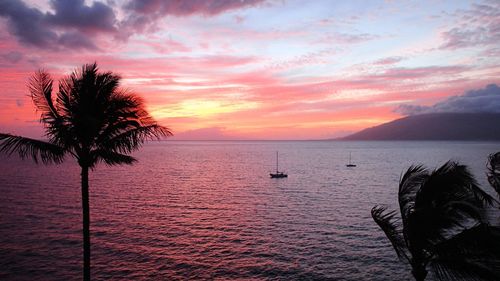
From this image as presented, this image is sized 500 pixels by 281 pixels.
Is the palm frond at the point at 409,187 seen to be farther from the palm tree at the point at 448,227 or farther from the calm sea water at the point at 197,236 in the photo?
the calm sea water at the point at 197,236

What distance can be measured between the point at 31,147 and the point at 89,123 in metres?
2.10

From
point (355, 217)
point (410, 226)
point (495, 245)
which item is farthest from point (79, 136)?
point (355, 217)

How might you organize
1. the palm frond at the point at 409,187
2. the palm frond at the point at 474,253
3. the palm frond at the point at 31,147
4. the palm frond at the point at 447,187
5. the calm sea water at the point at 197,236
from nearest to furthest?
the palm frond at the point at 474,253 < the palm frond at the point at 447,187 < the palm frond at the point at 409,187 < the palm frond at the point at 31,147 < the calm sea water at the point at 197,236

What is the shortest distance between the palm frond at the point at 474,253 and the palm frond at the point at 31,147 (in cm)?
1280

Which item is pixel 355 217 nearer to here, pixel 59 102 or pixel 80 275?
pixel 80 275

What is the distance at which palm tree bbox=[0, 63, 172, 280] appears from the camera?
1259 centimetres

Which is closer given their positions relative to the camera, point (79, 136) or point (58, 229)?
point (79, 136)

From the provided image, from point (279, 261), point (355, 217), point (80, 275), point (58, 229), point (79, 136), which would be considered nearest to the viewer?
point (79, 136)

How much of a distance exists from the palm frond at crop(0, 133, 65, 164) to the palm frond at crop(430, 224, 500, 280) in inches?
504

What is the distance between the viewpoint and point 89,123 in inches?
477

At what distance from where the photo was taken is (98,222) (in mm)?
46625

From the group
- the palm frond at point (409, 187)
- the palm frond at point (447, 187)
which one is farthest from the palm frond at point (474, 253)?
the palm frond at point (409, 187)

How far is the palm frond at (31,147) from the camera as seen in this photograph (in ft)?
37.9

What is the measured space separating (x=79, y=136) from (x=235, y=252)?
2598cm
